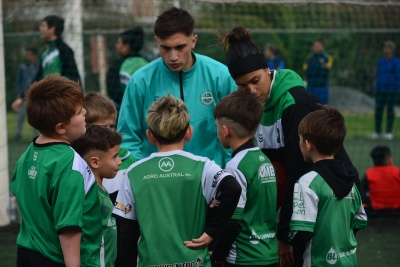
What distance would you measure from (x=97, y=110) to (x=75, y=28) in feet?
18.1

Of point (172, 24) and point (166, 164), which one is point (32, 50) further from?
point (166, 164)

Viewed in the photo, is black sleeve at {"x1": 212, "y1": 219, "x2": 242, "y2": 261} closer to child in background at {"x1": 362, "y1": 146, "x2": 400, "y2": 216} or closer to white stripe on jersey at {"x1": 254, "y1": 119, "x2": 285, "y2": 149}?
white stripe on jersey at {"x1": 254, "y1": 119, "x2": 285, "y2": 149}

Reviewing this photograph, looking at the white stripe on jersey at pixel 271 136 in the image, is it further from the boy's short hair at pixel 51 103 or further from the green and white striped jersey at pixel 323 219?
the boy's short hair at pixel 51 103

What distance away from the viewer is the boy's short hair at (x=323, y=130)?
3889 millimetres

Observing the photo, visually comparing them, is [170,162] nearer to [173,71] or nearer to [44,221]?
[44,221]

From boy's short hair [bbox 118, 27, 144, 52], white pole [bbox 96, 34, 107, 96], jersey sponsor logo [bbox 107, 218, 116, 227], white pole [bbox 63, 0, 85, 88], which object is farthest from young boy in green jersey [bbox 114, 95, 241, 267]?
white pole [bbox 96, 34, 107, 96]

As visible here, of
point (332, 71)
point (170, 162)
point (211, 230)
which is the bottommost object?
point (332, 71)

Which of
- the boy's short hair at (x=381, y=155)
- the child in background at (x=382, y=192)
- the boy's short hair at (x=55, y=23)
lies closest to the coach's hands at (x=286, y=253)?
the child in background at (x=382, y=192)

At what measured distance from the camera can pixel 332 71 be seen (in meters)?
16.4

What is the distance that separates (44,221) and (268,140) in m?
1.51

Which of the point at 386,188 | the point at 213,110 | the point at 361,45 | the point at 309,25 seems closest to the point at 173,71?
the point at 213,110

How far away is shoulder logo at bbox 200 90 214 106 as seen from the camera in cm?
444

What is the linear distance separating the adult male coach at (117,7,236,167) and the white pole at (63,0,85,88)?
479 cm

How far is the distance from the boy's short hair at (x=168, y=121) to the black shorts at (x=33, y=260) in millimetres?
771
